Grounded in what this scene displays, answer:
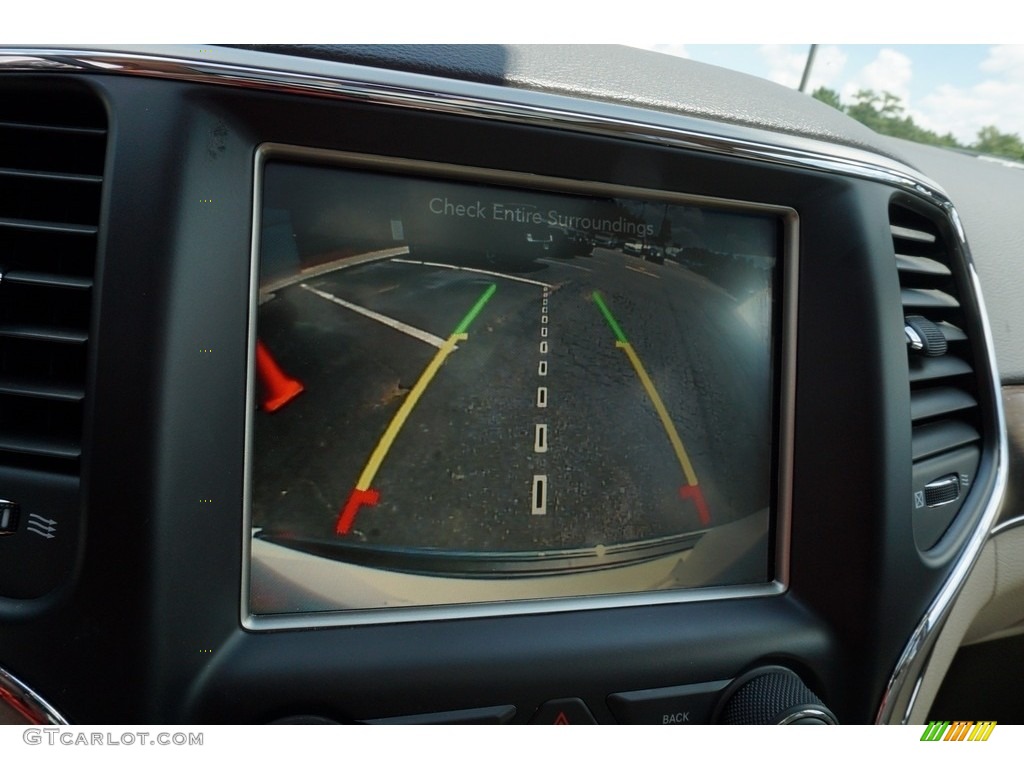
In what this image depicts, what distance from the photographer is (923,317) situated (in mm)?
1611

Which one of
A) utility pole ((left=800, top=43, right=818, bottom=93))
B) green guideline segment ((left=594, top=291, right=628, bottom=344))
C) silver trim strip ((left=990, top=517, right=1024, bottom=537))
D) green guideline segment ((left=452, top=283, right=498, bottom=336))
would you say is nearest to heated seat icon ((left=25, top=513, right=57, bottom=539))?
green guideline segment ((left=452, top=283, right=498, bottom=336))

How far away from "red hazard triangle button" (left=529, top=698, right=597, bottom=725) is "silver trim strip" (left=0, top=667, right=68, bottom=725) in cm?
72

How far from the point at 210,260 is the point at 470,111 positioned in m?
0.45

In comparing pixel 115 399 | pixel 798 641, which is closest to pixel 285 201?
pixel 115 399

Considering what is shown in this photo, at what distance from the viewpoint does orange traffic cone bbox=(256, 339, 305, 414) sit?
1155mm

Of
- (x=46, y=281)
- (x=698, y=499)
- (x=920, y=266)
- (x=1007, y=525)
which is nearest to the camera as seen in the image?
(x=46, y=281)

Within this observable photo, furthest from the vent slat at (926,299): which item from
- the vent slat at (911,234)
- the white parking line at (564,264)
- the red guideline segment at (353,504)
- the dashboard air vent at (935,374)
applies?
the red guideline segment at (353,504)

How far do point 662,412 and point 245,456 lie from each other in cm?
71

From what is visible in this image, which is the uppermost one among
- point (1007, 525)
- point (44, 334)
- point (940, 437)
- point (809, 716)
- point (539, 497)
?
point (44, 334)

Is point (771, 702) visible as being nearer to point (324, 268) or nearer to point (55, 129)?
point (324, 268)

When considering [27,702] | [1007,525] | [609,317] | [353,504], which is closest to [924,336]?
[1007,525]

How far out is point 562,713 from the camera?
1275mm

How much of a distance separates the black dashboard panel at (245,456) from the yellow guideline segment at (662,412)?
0.20 meters

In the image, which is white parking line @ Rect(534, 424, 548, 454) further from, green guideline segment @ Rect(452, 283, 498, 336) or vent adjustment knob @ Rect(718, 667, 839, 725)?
vent adjustment knob @ Rect(718, 667, 839, 725)
